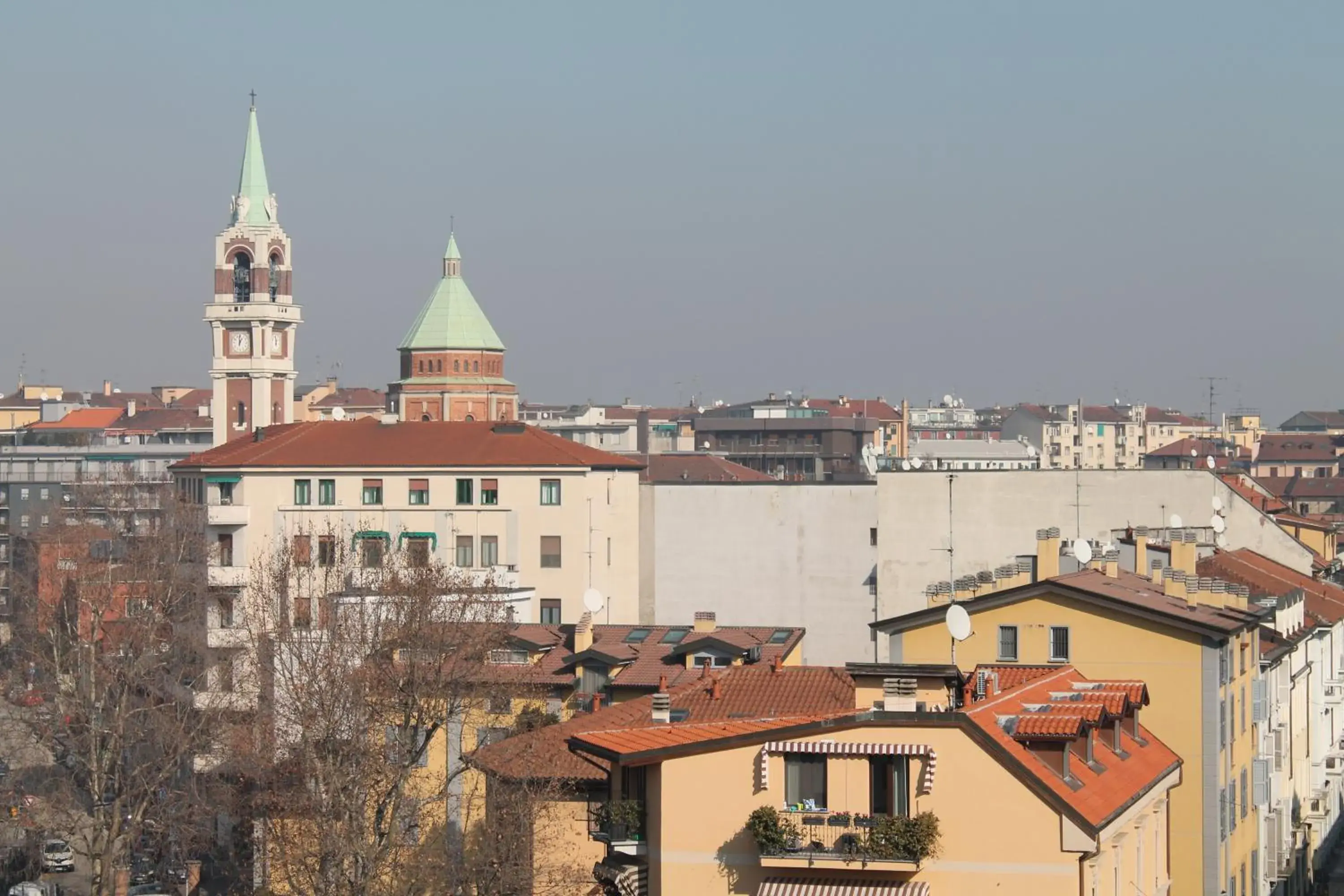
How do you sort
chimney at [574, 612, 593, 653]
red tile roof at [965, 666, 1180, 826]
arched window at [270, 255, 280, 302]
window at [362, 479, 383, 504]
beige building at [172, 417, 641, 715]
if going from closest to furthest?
1. red tile roof at [965, 666, 1180, 826]
2. chimney at [574, 612, 593, 653]
3. beige building at [172, 417, 641, 715]
4. window at [362, 479, 383, 504]
5. arched window at [270, 255, 280, 302]

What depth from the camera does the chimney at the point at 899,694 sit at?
2316cm

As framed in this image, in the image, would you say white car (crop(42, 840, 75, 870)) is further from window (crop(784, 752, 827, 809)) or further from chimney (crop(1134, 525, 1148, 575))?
window (crop(784, 752, 827, 809))

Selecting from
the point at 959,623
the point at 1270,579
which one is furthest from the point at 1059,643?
the point at 1270,579

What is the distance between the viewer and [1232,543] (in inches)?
2441

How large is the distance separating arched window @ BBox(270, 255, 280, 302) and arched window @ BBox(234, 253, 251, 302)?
4.02 feet

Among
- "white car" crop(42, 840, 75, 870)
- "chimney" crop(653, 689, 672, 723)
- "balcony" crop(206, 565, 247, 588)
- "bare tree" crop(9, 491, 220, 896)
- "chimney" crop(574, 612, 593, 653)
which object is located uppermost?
"chimney" crop(653, 689, 672, 723)

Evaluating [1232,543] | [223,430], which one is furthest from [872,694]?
[223,430]

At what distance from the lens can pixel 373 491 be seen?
79500 millimetres

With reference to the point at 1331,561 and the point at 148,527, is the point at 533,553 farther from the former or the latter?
the point at 1331,561

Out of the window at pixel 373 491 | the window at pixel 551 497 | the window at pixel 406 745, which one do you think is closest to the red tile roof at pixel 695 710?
the window at pixel 406 745

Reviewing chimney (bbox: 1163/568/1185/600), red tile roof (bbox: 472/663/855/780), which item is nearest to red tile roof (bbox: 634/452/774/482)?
chimney (bbox: 1163/568/1185/600)

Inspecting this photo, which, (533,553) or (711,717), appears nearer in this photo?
(711,717)

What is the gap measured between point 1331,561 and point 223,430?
242 ft

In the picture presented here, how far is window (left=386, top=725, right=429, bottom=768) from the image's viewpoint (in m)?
35.8
